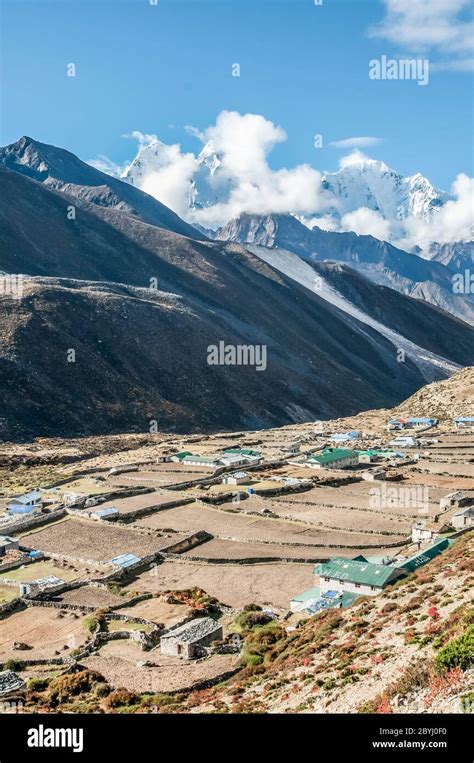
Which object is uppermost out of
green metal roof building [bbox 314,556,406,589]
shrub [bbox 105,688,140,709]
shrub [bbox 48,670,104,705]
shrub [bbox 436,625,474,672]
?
shrub [bbox 436,625,474,672]

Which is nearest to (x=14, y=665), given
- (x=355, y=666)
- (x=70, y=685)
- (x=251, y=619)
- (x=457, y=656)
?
(x=70, y=685)

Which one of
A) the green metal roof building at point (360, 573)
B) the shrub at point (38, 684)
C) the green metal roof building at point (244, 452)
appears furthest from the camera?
the green metal roof building at point (244, 452)

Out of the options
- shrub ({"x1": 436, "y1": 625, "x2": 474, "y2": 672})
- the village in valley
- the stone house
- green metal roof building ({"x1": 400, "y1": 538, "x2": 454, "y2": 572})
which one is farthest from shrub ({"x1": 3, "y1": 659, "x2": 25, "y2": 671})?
shrub ({"x1": 436, "y1": 625, "x2": 474, "y2": 672})

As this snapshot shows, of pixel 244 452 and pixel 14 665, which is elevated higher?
pixel 244 452

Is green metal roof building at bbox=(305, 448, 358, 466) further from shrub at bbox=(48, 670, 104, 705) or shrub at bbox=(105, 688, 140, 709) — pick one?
shrub at bbox=(105, 688, 140, 709)

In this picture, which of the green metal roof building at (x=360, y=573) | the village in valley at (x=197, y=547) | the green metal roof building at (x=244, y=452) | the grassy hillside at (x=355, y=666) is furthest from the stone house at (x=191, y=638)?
the green metal roof building at (x=244, y=452)

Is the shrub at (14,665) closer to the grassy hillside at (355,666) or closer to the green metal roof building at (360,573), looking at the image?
the grassy hillside at (355,666)

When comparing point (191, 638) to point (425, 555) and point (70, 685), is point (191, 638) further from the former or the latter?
point (425, 555)
